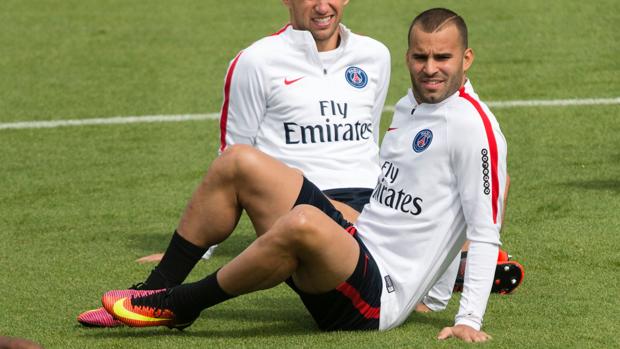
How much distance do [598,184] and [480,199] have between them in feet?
12.1

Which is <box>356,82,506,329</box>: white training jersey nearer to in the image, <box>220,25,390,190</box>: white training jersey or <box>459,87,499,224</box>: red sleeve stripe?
<box>459,87,499,224</box>: red sleeve stripe

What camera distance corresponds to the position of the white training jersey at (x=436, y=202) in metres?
5.28

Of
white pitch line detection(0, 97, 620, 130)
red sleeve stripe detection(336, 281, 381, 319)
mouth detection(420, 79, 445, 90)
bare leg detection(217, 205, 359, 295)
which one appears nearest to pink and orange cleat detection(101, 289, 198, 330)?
bare leg detection(217, 205, 359, 295)

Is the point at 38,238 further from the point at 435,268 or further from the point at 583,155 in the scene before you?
the point at 583,155

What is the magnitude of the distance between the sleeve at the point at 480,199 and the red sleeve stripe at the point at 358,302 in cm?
Result: 39

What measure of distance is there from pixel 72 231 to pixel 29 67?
18.5ft

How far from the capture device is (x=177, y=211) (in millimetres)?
8688

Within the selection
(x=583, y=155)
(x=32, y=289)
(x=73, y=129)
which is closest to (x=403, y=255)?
(x=32, y=289)

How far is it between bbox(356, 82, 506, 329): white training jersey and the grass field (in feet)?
0.75

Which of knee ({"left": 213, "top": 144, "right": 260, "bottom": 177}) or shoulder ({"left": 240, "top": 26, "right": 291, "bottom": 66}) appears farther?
shoulder ({"left": 240, "top": 26, "right": 291, "bottom": 66})

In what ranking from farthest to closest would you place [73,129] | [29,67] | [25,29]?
[25,29], [29,67], [73,129]

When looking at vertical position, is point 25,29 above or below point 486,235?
below

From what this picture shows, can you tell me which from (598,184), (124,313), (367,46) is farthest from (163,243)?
(598,184)

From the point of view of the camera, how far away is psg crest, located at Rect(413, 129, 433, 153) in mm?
5430
